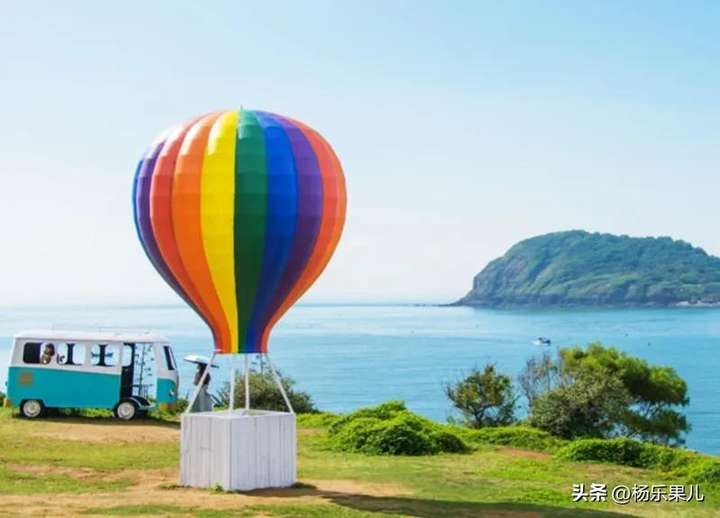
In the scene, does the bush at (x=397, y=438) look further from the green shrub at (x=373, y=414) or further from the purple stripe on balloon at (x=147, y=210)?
the purple stripe on balloon at (x=147, y=210)

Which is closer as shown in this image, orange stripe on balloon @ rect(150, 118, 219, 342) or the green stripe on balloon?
the green stripe on balloon

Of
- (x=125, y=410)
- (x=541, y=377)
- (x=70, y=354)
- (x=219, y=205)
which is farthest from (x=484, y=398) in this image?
(x=219, y=205)

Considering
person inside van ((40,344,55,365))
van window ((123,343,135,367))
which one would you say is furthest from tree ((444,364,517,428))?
person inside van ((40,344,55,365))

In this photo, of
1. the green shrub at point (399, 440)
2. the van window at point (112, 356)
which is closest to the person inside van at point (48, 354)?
the van window at point (112, 356)

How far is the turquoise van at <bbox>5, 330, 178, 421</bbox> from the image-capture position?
2639 centimetres

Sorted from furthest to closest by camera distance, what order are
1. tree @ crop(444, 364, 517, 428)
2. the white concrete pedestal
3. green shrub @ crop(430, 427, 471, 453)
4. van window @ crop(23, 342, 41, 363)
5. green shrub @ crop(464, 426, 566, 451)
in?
1. tree @ crop(444, 364, 517, 428)
2. van window @ crop(23, 342, 41, 363)
3. green shrub @ crop(464, 426, 566, 451)
4. green shrub @ crop(430, 427, 471, 453)
5. the white concrete pedestal

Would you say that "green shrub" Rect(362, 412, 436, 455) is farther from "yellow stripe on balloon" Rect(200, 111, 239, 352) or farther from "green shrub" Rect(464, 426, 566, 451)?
"yellow stripe on balloon" Rect(200, 111, 239, 352)

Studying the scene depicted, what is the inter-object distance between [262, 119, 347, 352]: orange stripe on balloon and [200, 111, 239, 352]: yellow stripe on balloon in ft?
4.32

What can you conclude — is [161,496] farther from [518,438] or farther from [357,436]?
[518,438]

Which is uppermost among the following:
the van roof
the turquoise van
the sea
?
the van roof

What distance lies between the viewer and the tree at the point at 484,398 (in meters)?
34.8

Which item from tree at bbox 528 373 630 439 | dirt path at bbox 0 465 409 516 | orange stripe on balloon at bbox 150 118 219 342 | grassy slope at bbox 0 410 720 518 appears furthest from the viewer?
tree at bbox 528 373 630 439

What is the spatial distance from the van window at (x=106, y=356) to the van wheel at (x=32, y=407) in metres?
1.93

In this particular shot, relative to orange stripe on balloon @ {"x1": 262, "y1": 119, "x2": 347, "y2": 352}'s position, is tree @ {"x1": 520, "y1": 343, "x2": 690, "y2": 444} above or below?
below
